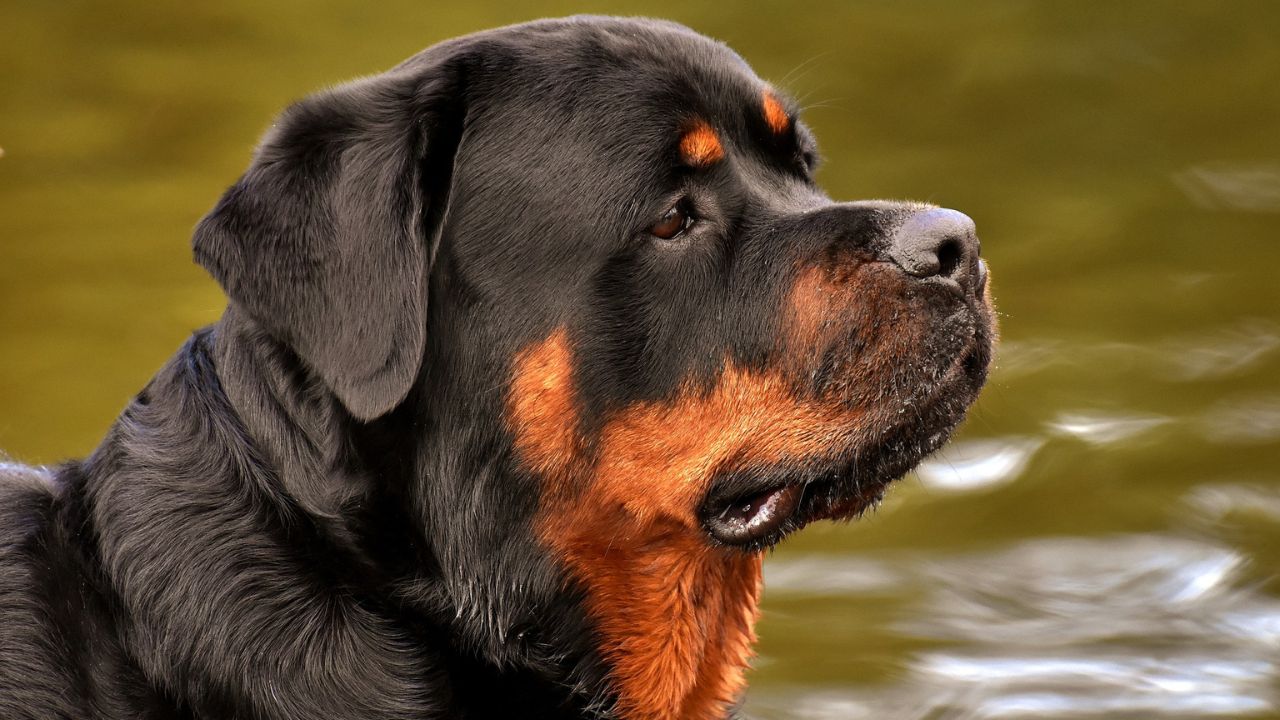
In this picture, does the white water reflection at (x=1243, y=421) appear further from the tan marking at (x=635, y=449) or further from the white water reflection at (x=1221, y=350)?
the tan marking at (x=635, y=449)

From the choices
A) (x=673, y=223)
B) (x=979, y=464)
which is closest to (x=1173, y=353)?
(x=979, y=464)

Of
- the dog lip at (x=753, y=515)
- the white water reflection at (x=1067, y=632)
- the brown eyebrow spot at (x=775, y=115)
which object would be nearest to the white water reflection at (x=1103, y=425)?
the white water reflection at (x=1067, y=632)

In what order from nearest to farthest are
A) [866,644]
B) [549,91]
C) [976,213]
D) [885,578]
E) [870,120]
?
[549,91] < [866,644] < [885,578] < [976,213] < [870,120]

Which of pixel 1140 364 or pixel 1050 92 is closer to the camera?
pixel 1140 364

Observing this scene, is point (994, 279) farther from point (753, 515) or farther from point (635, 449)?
point (635, 449)

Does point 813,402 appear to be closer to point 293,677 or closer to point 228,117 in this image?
point 293,677

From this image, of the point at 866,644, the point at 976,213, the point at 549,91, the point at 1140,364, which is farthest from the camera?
the point at 976,213

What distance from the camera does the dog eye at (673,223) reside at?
11.2 feet

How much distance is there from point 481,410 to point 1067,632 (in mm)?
3100

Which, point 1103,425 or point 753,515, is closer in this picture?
point 753,515

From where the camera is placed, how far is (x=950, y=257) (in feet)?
10.9

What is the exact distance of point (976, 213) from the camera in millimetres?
8648

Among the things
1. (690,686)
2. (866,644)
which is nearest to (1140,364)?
(866,644)

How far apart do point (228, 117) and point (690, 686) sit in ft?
21.6
